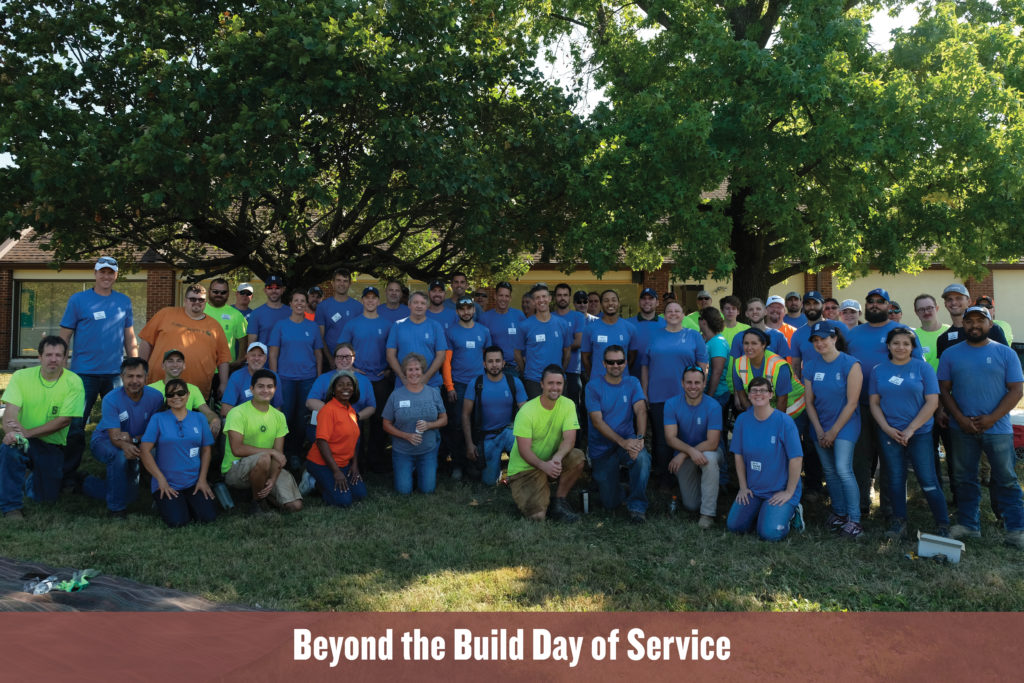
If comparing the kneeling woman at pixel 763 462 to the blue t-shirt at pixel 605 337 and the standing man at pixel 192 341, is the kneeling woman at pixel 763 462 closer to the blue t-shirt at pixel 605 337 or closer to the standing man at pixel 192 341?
the blue t-shirt at pixel 605 337

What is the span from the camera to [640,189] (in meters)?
9.24

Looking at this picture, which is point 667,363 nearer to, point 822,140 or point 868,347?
point 868,347

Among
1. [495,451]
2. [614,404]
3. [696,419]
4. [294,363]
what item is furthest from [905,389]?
[294,363]

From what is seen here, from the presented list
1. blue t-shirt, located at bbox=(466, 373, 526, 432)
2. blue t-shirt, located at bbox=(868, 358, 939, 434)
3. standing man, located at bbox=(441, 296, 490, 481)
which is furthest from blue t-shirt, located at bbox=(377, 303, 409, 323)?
blue t-shirt, located at bbox=(868, 358, 939, 434)

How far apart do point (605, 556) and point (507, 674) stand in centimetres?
188

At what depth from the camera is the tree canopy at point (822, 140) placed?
881 centimetres

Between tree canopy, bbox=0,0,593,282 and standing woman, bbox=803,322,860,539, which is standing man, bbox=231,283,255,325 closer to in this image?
tree canopy, bbox=0,0,593,282

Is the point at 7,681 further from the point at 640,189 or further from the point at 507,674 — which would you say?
the point at 640,189

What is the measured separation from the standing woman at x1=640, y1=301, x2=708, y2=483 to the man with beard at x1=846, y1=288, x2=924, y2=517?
4.69 ft

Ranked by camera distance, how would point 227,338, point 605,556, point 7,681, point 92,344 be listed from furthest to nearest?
point 227,338 → point 92,344 → point 605,556 → point 7,681

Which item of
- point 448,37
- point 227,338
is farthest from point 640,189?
point 227,338

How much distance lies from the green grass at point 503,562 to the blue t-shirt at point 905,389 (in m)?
0.96

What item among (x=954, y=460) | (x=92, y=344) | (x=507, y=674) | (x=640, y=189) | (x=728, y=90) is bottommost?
(x=507, y=674)

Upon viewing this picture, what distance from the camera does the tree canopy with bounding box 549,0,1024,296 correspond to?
8.81 m
